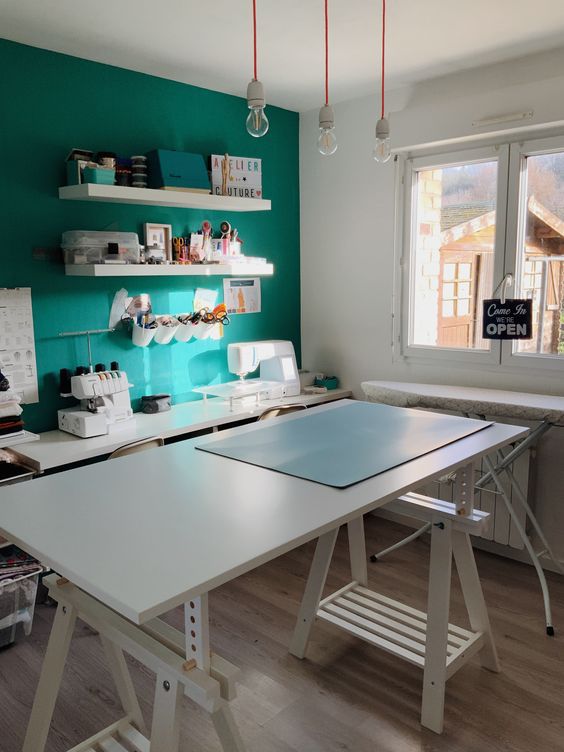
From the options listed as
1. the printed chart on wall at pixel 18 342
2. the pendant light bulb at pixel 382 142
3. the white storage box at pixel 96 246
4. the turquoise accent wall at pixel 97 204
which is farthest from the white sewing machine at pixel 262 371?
the pendant light bulb at pixel 382 142

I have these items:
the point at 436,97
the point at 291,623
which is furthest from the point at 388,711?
the point at 436,97

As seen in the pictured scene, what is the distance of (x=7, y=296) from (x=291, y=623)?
198 cm

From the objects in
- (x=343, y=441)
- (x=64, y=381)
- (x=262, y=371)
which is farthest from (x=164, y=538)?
(x=262, y=371)

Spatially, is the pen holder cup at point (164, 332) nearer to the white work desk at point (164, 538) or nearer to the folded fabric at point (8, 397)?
the folded fabric at point (8, 397)

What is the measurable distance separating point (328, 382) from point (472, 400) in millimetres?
1214

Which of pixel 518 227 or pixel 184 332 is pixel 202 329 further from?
pixel 518 227

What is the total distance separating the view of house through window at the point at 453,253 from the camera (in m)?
3.46

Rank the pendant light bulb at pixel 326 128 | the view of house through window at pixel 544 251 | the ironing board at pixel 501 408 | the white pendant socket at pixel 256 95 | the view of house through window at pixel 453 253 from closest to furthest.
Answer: the white pendant socket at pixel 256 95 < the pendant light bulb at pixel 326 128 < the ironing board at pixel 501 408 < the view of house through window at pixel 544 251 < the view of house through window at pixel 453 253

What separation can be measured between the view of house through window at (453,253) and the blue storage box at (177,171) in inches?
50.7

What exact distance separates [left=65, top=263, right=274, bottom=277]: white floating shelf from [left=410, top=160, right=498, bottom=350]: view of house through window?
3.07ft

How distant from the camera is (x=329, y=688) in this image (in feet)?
7.84

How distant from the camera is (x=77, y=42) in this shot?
283 cm

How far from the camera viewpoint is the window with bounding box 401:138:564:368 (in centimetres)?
324

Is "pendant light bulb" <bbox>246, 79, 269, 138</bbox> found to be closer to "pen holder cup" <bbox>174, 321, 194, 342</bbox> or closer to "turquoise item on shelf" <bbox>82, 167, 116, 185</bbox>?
"turquoise item on shelf" <bbox>82, 167, 116, 185</bbox>
